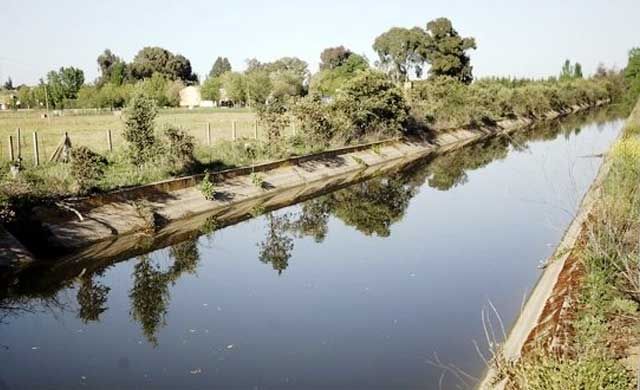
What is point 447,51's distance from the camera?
6769 centimetres

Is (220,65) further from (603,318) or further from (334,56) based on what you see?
(603,318)

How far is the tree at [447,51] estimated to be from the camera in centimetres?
6712

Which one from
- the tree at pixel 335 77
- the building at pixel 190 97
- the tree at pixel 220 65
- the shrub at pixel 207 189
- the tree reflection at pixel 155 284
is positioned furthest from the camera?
the tree at pixel 220 65

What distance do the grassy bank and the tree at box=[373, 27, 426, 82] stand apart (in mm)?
65670

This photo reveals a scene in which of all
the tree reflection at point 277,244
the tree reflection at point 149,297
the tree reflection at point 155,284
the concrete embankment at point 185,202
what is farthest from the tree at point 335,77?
Answer: the tree reflection at point 149,297

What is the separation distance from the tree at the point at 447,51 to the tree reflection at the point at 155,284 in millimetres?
56648

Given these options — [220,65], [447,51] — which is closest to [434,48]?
[447,51]

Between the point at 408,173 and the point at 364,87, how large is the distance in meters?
6.22

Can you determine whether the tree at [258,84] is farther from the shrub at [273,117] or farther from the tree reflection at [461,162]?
the shrub at [273,117]

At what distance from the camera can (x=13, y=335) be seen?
9578 millimetres

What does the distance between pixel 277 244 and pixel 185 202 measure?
421 cm

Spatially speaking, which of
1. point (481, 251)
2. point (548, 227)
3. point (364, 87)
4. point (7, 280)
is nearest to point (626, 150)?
point (481, 251)

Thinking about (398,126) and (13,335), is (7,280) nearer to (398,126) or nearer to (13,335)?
(13,335)

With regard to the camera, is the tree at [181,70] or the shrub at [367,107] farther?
the tree at [181,70]
